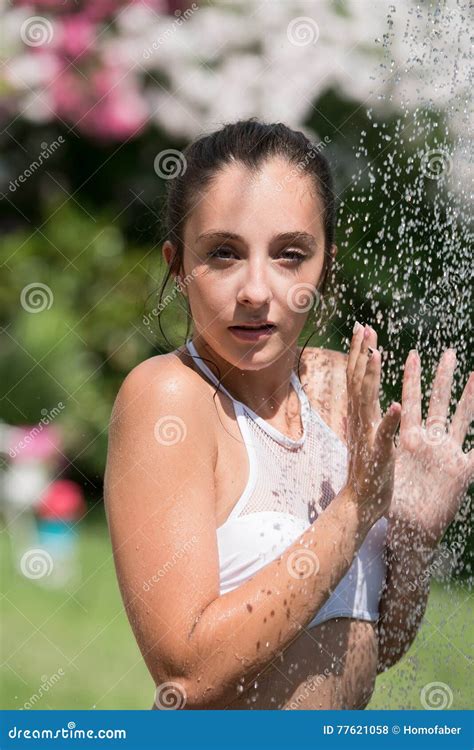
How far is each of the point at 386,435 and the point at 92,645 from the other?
2.92 meters

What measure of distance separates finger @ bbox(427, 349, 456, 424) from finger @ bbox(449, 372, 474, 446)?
0.02 metres

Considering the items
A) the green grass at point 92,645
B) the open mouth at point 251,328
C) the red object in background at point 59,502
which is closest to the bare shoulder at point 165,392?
the open mouth at point 251,328

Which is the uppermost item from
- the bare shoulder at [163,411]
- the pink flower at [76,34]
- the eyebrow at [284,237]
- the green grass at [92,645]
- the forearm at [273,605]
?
the pink flower at [76,34]

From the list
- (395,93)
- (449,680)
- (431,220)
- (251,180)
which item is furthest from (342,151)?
(251,180)

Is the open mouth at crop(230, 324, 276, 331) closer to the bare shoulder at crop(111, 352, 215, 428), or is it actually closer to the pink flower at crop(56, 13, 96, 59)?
the bare shoulder at crop(111, 352, 215, 428)

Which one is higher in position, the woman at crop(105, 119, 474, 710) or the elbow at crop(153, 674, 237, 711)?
the woman at crop(105, 119, 474, 710)

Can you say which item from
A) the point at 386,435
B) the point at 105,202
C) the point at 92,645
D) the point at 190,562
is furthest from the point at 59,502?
the point at 386,435

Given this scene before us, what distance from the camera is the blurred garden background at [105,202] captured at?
14.5ft

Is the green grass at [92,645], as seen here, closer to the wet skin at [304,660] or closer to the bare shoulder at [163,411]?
the wet skin at [304,660]

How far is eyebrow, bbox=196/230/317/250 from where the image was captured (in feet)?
5.88

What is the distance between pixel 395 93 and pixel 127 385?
9.69ft

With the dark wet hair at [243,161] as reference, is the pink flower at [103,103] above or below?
above

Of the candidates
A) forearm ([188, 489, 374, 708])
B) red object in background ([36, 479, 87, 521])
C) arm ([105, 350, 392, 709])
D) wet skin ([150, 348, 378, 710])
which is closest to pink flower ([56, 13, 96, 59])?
red object in background ([36, 479, 87, 521])

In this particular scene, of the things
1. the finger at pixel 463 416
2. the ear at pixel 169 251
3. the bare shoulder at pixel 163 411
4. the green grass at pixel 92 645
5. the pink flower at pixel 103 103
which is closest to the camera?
the bare shoulder at pixel 163 411
